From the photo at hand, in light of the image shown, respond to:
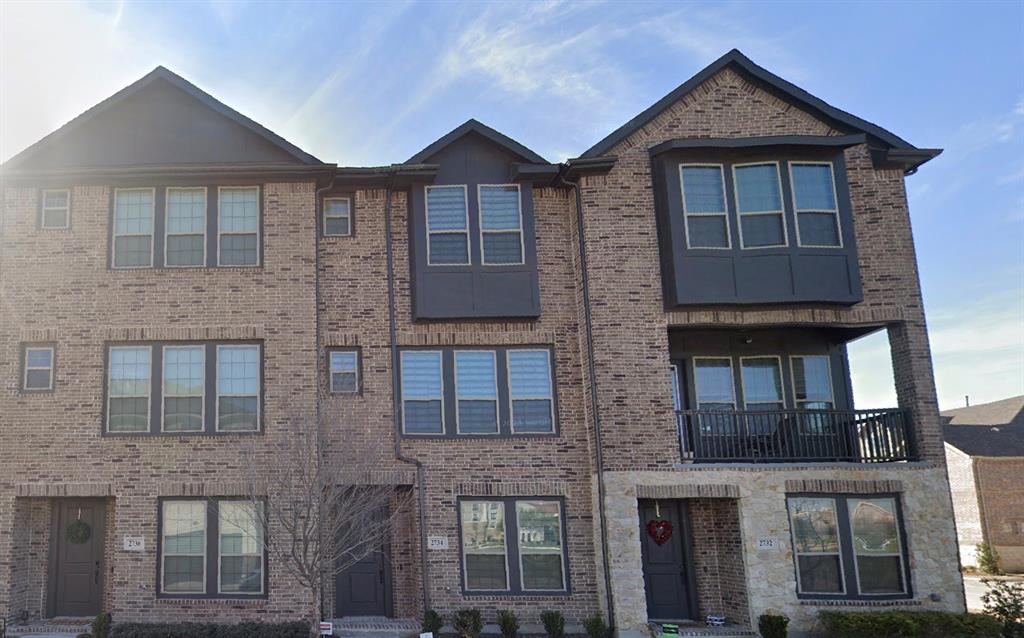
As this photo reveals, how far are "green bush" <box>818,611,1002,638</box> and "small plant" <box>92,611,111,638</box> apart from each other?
12.2 metres

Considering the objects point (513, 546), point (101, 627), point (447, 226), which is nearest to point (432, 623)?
point (513, 546)

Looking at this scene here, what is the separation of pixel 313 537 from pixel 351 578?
2.90 metres

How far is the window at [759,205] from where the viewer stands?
14.7 meters

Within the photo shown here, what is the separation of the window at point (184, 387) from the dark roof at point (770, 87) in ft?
27.4

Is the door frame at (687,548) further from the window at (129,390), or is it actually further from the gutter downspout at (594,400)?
the window at (129,390)

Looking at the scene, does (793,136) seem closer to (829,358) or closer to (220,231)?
(829,358)

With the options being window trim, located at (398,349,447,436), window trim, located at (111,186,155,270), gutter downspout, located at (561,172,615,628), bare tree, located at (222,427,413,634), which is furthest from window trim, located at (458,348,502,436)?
window trim, located at (111,186,155,270)

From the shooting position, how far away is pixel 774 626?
43.2 ft

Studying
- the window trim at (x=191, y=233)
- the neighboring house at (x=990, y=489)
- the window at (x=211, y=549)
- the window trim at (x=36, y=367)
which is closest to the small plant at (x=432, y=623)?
the window at (x=211, y=549)

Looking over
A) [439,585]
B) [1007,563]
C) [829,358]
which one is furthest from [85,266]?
[1007,563]

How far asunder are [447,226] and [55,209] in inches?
298

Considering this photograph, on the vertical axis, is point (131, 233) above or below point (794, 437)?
above

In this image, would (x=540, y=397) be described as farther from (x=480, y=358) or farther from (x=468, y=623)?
(x=468, y=623)

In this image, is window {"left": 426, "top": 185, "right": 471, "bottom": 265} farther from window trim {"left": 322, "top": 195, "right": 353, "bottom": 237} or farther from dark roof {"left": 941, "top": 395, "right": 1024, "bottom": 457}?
dark roof {"left": 941, "top": 395, "right": 1024, "bottom": 457}
